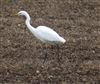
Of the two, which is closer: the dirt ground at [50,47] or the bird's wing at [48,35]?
the dirt ground at [50,47]

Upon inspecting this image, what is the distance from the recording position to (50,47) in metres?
13.1

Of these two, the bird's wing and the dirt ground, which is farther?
the bird's wing

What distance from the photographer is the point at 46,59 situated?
11945mm

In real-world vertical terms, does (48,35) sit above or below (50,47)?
above

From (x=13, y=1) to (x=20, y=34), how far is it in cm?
570

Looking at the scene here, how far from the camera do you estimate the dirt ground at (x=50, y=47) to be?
1075cm

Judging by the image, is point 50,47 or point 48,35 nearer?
point 48,35

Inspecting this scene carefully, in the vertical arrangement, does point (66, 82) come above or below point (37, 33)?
below

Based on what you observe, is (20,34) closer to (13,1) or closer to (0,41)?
(0,41)

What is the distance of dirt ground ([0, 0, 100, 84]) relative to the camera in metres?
10.8

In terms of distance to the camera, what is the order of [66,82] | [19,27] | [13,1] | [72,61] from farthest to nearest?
[13,1], [19,27], [72,61], [66,82]

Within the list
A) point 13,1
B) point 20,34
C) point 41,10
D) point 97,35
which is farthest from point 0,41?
point 13,1

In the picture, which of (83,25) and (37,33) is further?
(83,25)

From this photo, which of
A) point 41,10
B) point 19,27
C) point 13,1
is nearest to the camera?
point 19,27
